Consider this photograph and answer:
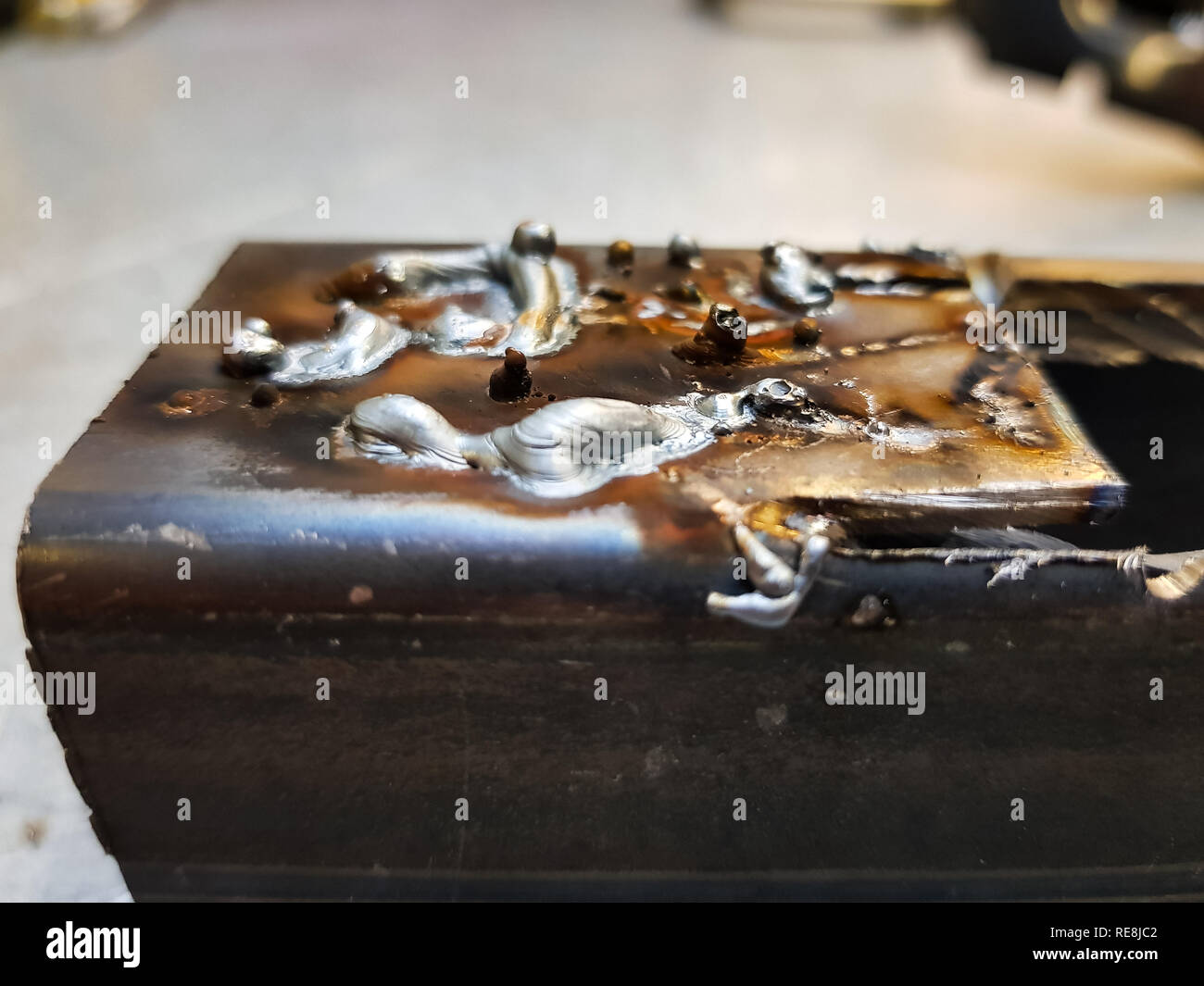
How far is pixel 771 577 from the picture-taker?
Answer: 1.10 m

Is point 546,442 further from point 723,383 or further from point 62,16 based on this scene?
point 62,16

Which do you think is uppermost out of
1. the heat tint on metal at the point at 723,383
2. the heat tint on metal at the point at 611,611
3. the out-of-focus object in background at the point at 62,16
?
the out-of-focus object in background at the point at 62,16

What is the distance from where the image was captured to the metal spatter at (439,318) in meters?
1.35

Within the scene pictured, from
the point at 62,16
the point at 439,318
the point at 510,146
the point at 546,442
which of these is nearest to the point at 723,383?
the point at 546,442

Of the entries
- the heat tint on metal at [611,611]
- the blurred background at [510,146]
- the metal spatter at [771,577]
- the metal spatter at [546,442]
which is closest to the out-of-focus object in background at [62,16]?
the blurred background at [510,146]

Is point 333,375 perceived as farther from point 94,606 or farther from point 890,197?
point 890,197

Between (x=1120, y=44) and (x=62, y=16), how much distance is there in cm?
424

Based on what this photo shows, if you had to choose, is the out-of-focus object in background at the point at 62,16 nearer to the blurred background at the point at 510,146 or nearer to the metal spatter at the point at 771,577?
the blurred background at the point at 510,146

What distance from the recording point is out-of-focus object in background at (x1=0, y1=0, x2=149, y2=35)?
4234 mm

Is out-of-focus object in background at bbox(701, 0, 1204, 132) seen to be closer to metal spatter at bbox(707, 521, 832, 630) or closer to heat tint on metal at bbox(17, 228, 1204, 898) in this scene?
heat tint on metal at bbox(17, 228, 1204, 898)

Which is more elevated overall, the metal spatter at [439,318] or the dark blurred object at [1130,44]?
the dark blurred object at [1130,44]

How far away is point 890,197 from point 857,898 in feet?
8.58
